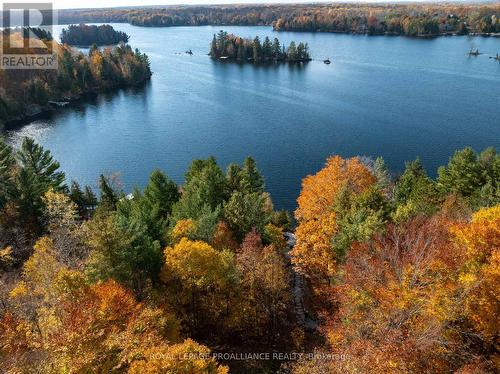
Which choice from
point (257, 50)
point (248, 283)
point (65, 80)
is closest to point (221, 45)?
point (257, 50)

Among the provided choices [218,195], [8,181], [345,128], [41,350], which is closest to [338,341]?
[41,350]

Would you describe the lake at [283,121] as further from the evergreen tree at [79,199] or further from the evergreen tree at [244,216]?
the evergreen tree at [244,216]

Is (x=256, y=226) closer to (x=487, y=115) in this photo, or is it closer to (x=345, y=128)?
(x=345, y=128)

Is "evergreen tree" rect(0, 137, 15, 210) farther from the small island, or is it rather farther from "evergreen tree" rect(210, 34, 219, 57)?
"evergreen tree" rect(210, 34, 219, 57)

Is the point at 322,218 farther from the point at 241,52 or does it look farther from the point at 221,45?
the point at 221,45

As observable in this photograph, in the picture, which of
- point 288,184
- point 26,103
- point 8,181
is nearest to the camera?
point 8,181
